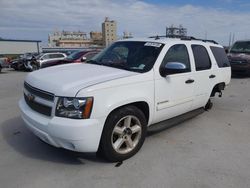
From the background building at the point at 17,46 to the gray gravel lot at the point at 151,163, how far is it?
46.9 m

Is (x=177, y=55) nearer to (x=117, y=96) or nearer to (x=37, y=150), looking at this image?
(x=117, y=96)

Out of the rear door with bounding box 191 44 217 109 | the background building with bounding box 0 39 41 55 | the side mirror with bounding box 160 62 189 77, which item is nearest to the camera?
the side mirror with bounding box 160 62 189 77

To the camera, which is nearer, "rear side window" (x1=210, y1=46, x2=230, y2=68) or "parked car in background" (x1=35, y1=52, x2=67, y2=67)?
"rear side window" (x1=210, y1=46, x2=230, y2=68)

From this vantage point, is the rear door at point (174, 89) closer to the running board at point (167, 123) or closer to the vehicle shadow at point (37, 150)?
the running board at point (167, 123)

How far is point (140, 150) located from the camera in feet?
11.8

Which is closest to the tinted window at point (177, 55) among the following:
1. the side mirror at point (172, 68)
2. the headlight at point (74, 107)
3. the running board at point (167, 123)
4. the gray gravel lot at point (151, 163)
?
the side mirror at point (172, 68)

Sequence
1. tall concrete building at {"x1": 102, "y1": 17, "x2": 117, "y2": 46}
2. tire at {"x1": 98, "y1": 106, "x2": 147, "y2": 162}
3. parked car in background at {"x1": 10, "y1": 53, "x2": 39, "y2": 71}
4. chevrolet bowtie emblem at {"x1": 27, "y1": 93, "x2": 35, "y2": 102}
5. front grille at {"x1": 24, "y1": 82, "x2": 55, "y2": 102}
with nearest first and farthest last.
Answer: front grille at {"x1": 24, "y1": 82, "x2": 55, "y2": 102}
tire at {"x1": 98, "y1": 106, "x2": 147, "y2": 162}
chevrolet bowtie emblem at {"x1": 27, "y1": 93, "x2": 35, "y2": 102}
parked car in background at {"x1": 10, "y1": 53, "x2": 39, "y2": 71}
tall concrete building at {"x1": 102, "y1": 17, "x2": 117, "y2": 46}

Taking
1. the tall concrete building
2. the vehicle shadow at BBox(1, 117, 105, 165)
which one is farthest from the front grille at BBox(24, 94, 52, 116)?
the tall concrete building

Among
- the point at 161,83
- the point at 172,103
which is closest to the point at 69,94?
the point at 161,83

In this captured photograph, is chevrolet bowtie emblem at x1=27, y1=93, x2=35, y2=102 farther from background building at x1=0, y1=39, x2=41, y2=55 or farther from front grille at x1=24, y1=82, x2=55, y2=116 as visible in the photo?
background building at x1=0, y1=39, x2=41, y2=55

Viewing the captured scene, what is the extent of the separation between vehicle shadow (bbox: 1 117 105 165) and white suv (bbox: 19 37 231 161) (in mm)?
437

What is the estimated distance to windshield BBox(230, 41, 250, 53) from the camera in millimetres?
12238

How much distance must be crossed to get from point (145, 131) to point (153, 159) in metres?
0.43

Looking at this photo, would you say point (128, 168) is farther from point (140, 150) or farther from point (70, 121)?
point (70, 121)
